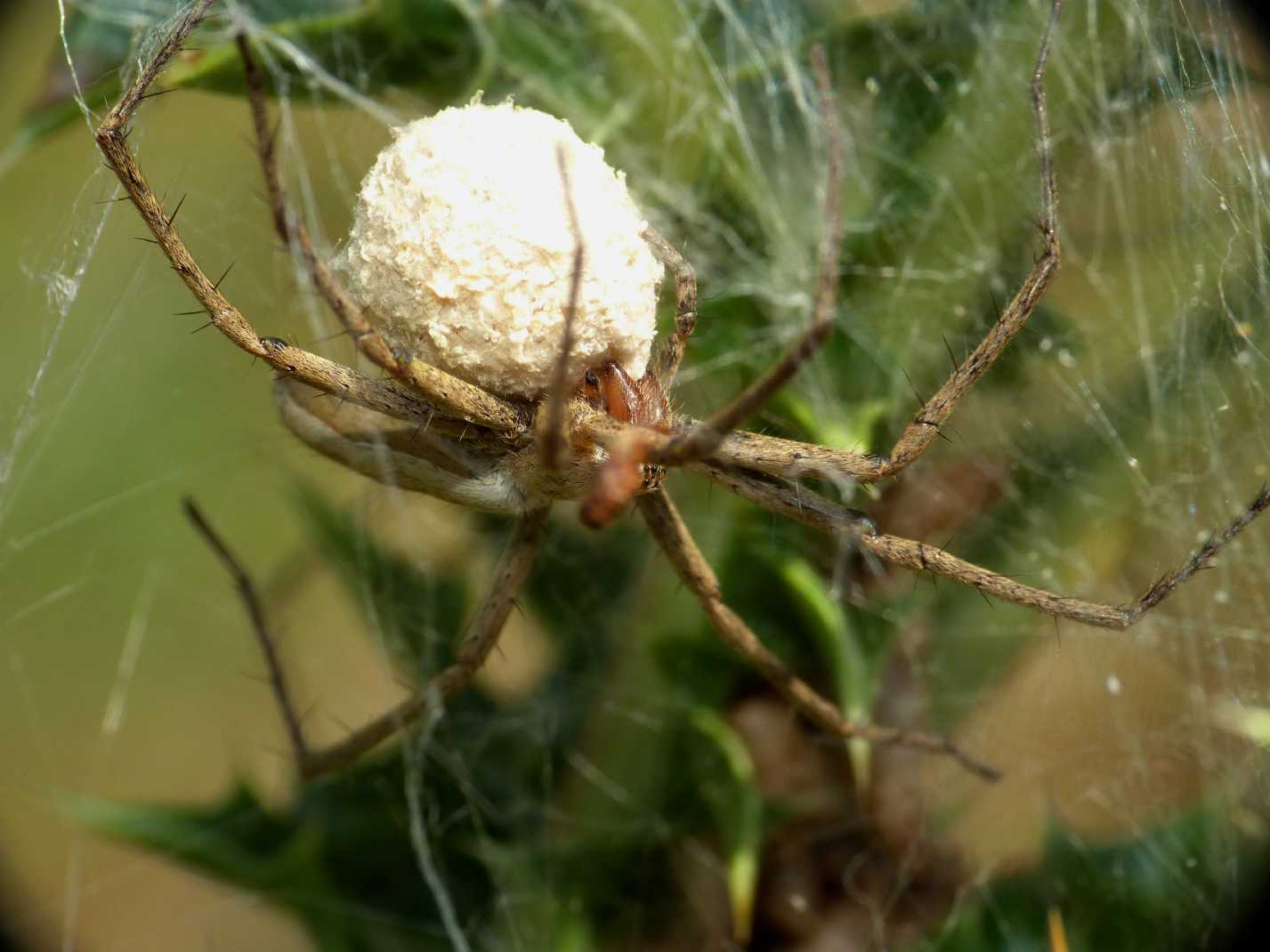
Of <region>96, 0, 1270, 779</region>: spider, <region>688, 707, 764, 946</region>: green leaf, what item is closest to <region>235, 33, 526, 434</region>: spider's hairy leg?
<region>96, 0, 1270, 779</region>: spider

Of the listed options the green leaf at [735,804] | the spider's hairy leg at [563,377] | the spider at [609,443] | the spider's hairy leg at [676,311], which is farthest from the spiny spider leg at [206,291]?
the green leaf at [735,804]

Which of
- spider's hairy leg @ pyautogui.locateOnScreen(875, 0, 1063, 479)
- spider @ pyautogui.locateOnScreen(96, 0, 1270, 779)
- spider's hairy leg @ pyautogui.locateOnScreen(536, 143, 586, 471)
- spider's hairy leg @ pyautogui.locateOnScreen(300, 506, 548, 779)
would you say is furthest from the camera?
spider's hairy leg @ pyautogui.locateOnScreen(300, 506, 548, 779)

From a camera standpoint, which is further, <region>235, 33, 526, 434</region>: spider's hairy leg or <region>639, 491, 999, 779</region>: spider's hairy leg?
<region>639, 491, 999, 779</region>: spider's hairy leg

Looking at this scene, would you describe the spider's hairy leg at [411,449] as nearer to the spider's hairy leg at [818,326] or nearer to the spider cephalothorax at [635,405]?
the spider cephalothorax at [635,405]

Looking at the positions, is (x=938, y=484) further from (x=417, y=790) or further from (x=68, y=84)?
(x=68, y=84)

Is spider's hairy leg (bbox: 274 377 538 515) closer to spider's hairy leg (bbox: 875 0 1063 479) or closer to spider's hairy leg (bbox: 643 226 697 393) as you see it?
spider's hairy leg (bbox: 643 226 697 393)

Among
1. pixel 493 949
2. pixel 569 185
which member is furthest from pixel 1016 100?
pixel 493 949

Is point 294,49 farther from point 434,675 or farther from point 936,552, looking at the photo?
point 936,552
